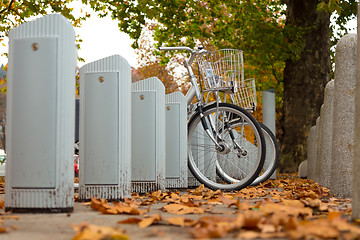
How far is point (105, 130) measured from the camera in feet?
15.5

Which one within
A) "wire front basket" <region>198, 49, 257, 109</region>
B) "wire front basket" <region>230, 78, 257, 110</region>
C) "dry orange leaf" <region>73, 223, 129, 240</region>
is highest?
"wire front basket" <region>198, 49, 257, 109</region>

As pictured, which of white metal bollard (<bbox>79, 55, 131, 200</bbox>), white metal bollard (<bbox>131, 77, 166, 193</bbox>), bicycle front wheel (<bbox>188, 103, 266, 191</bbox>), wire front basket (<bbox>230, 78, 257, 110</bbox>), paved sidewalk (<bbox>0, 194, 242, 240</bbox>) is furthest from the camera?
wire front basket (<bbox>230, 78, 257, 110</bbox>)

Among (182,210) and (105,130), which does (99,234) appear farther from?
(105,130)

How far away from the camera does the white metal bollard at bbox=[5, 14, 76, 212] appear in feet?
12.1

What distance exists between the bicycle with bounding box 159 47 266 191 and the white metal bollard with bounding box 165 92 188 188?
18 cm

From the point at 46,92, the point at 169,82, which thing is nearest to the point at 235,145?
the point at 46,92

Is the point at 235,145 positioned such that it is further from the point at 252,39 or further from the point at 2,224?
the point at 252,39

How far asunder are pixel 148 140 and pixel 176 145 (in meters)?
1.05

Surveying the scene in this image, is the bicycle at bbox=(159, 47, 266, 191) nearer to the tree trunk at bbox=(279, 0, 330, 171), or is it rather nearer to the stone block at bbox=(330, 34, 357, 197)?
the stone block at bbox=(330, 34, 357, 197)

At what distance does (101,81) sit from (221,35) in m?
13.0

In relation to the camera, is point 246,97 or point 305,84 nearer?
point 246,97

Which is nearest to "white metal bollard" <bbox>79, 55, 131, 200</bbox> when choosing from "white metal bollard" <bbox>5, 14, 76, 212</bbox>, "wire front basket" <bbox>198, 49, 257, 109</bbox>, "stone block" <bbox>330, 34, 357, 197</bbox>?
"white metal bollard" <bbox>5, 14, 76, 212</bbox>

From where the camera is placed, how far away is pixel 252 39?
16.1 meters

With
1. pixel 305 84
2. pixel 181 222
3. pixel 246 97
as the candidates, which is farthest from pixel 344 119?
pixel 305 84
